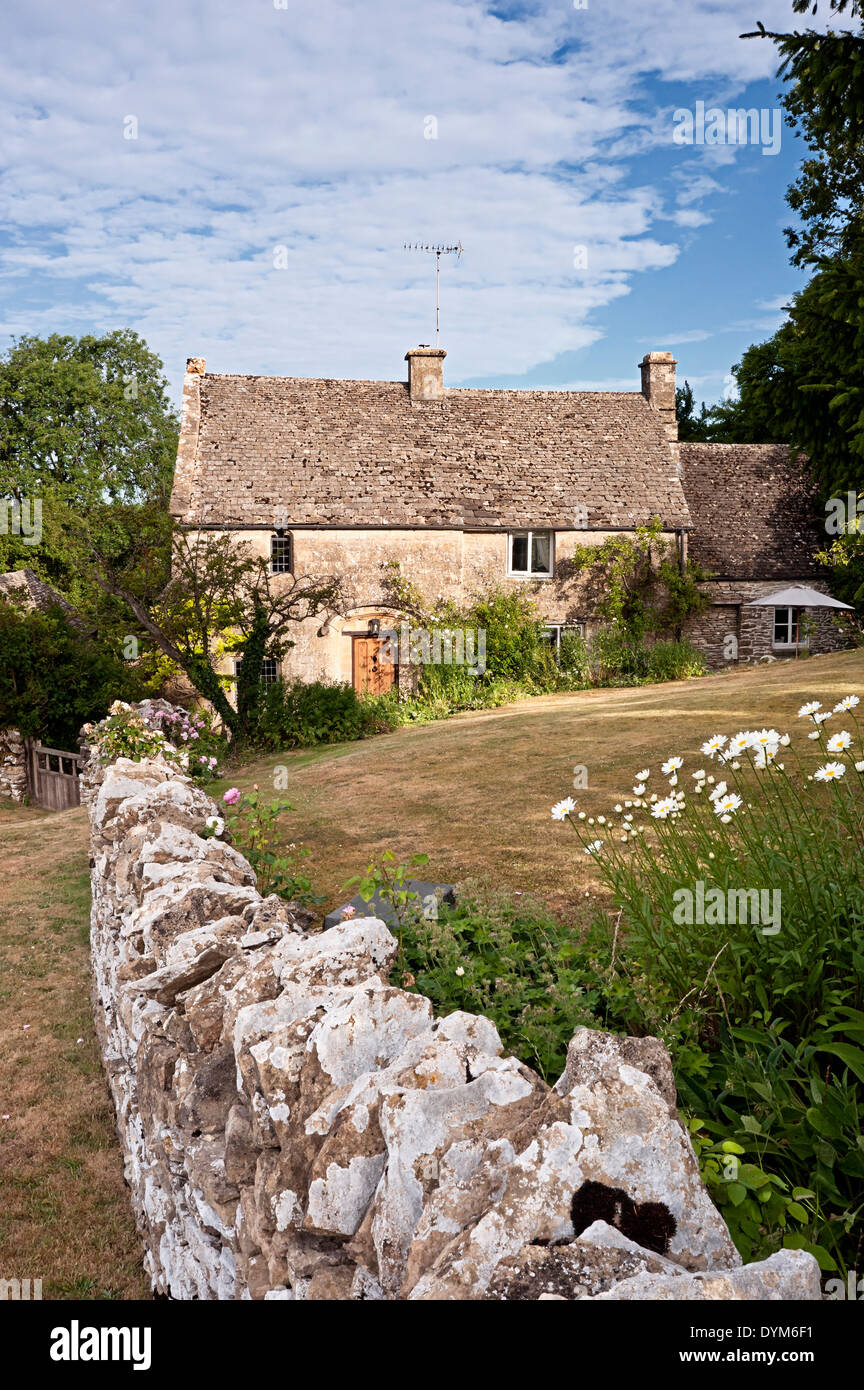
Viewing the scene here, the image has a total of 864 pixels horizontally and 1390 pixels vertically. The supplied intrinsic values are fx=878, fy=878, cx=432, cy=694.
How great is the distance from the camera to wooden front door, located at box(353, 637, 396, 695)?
23109 millimetres

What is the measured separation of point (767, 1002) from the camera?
12.1 ft

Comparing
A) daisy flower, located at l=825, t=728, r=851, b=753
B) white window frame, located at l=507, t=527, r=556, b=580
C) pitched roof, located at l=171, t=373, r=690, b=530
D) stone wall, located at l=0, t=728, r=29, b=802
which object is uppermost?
A: pitched roof, located at l=171, t=373, r=690, b=530

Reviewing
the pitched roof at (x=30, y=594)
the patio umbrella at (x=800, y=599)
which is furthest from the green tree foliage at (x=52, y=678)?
the patio umbrella at (x=800, y=599)

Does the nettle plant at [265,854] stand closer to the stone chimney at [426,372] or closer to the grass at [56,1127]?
the grass at [56,1127]

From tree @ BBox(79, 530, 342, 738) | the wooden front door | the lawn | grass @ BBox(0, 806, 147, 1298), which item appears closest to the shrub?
tree @ BBox(79, 530, 342, 738)

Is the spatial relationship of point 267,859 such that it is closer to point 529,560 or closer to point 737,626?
point 529,560

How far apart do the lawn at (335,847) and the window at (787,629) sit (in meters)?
6.58

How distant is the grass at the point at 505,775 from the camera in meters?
8.18

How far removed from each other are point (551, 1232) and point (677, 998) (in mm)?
2362

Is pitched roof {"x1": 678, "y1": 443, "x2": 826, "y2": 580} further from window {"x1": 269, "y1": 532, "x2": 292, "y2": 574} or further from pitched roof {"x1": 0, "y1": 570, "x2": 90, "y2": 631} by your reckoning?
pitched roof {"x1": 0, "y1": 570, "x2": 90, "y2": 631}

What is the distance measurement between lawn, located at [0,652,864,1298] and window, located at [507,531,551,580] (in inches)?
227

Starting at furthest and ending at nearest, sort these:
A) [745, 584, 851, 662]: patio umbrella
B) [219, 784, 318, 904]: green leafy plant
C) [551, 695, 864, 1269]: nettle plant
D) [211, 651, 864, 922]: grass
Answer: [745, 584, 851, 662]: patio umbrella < [211, 651, 864, 922]: grass < [219, 784, 318, 904]: green leafy plant < [551, 695, 864, 1269]: nettle plant

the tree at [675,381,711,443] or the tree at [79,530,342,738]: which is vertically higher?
the tree at [675,381,711,443]

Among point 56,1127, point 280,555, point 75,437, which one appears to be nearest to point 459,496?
point 280,555
